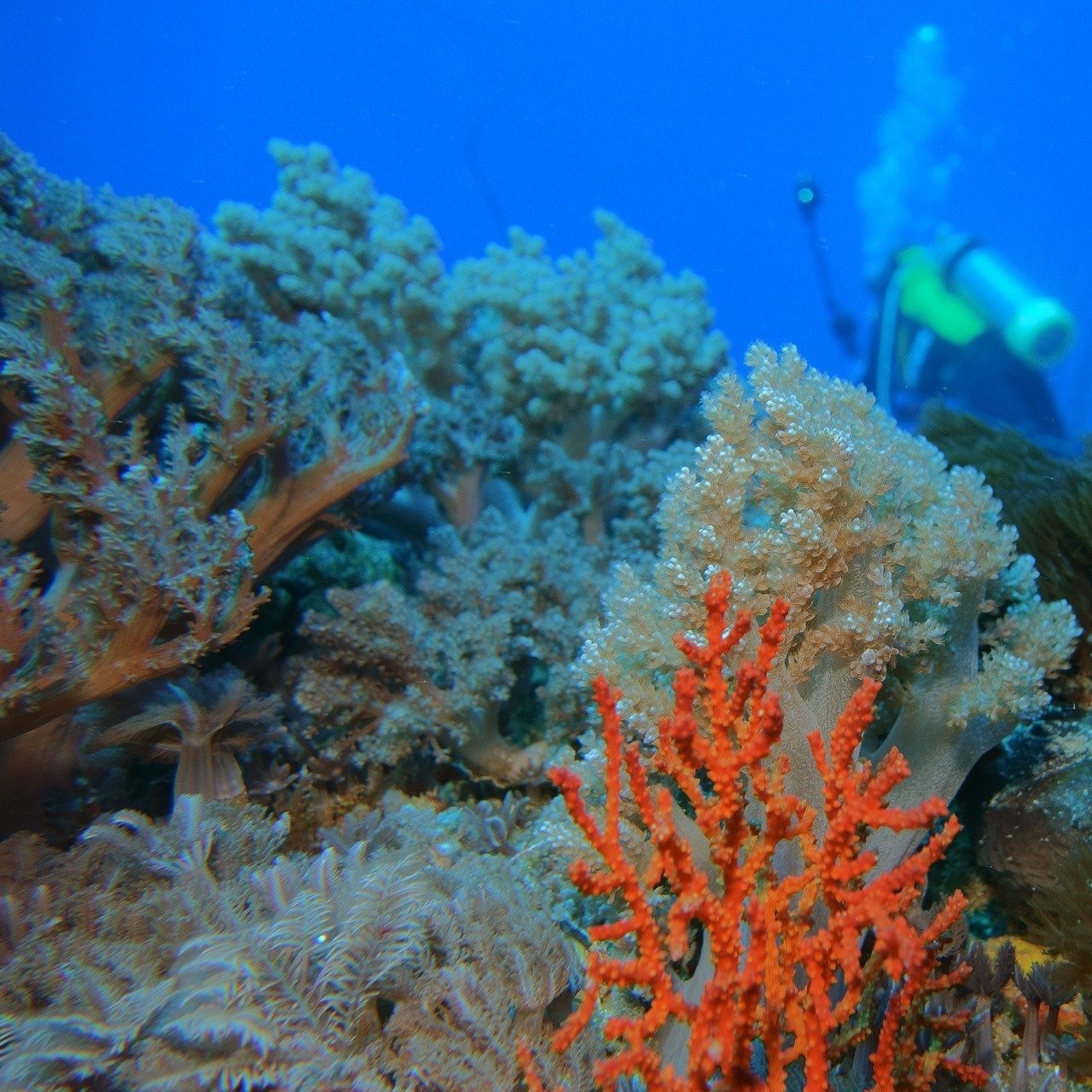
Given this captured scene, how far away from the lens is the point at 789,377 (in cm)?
259

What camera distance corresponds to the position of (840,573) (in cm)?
239

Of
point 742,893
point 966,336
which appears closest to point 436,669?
point 742,893

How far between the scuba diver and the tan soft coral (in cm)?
741

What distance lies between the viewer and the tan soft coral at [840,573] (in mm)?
2352

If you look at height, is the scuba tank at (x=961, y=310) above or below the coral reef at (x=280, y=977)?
above

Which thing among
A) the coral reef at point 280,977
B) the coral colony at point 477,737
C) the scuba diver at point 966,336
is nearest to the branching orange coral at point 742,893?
the coral colony at point 477,737

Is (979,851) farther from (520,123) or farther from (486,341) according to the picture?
(520,123)

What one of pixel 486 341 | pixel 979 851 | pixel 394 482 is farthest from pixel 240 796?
pixel 486 341

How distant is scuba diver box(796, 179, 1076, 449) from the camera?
9172mm

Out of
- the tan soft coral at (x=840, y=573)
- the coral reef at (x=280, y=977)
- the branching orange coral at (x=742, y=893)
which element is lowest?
the coral reef at (x=280, y=977)

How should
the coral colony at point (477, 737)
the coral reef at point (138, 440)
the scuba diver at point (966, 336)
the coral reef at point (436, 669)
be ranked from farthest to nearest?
the scuba diver at point (966, 336), the coral reef at point (436, 669), the coral reef at point (138, 440), the coral colony at point (477, 737)

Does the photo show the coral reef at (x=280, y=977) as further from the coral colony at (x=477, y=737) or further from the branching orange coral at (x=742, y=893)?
the branching orange coral at (x=742, y=893)

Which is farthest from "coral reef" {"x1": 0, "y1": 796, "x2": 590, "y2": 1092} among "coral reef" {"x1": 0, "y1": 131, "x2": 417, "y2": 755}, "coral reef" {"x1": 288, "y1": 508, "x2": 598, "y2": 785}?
"coral reef" {"x1": 288, "y1": 508, "x2": 598, "y2": 785}

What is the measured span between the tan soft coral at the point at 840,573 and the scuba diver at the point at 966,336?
24.3ft
